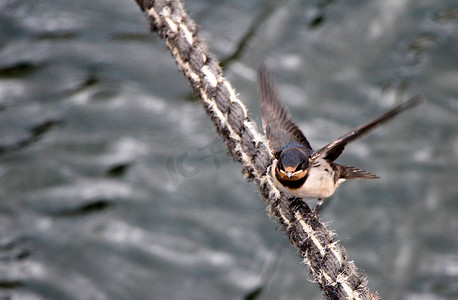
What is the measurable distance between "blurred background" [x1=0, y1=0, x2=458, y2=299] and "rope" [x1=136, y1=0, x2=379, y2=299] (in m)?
1.45

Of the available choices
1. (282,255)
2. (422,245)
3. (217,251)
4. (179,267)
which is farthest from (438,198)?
(179,267)

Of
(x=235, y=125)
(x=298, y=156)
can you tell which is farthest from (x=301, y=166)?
(x=235, y=125)

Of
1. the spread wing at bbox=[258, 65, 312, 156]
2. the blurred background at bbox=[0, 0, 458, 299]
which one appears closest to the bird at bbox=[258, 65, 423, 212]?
the spread wing at bbox=[258, 65, 312, 156]

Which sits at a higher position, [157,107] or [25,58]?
[25,58]

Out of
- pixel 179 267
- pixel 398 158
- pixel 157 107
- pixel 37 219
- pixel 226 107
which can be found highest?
pixel 157 107

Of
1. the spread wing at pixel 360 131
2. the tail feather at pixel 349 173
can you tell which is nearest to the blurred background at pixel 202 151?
the tail feather at pixel 349 173

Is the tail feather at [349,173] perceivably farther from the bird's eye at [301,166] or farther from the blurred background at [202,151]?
the blurred background at [202,151]

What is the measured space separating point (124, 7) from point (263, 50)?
3.13 ft

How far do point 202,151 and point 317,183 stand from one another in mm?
1710

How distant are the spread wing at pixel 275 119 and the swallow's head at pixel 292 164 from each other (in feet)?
0.55

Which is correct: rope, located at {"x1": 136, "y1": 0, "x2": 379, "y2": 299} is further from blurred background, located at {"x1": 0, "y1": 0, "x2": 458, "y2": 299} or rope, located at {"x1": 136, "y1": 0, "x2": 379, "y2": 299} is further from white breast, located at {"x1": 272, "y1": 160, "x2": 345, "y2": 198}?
blurred background, located at {"x1": 0, "y1": 0, "x2": 458, "y2": 299}

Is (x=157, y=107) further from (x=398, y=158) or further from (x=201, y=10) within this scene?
(x=398, y=158)

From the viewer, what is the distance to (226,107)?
202 centimetres

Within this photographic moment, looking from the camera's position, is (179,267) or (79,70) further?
(79,70)
